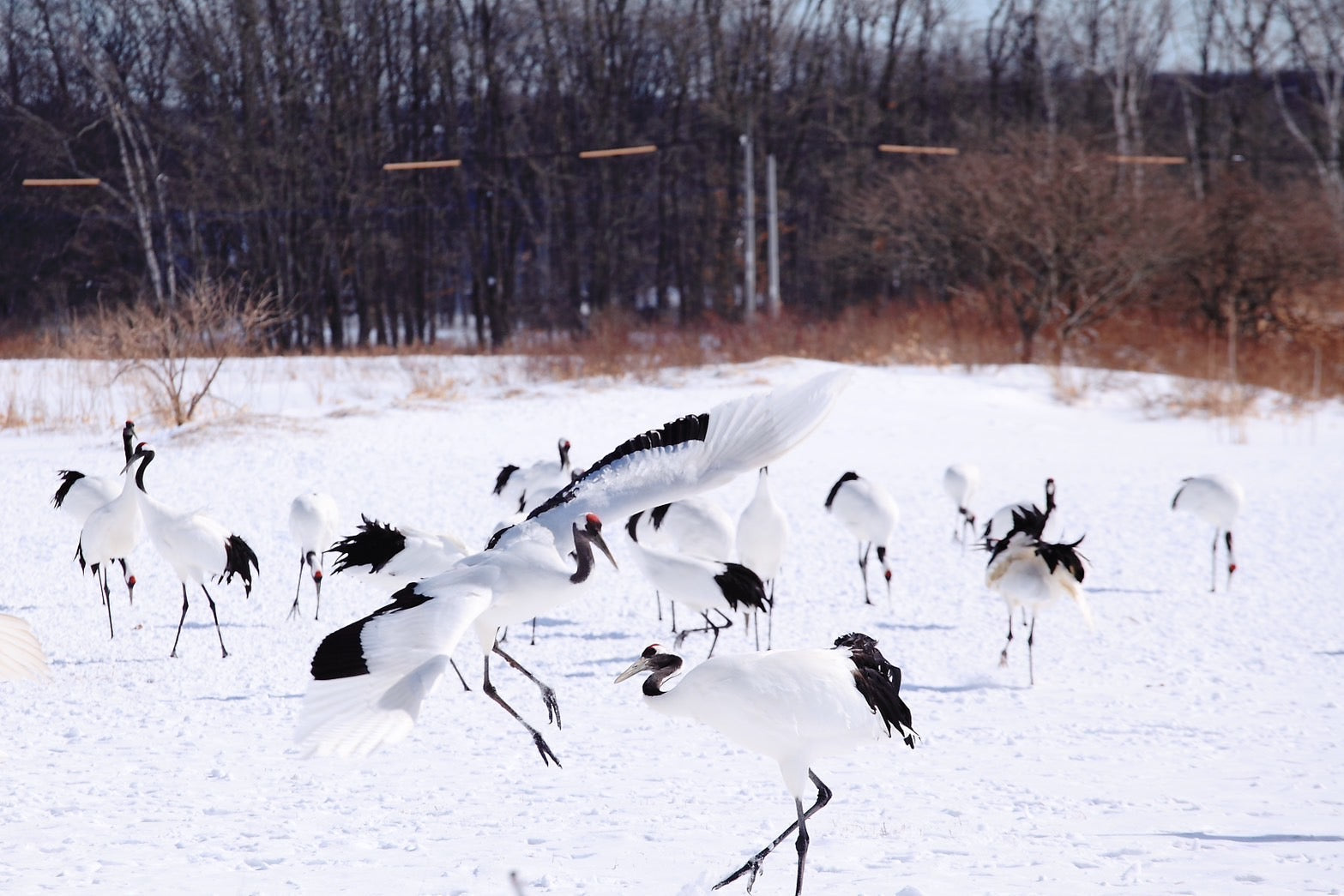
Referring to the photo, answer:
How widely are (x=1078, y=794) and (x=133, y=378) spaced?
13326mm

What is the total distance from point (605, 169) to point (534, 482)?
888 inches

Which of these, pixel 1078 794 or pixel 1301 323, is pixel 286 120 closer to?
pixel 1301 323

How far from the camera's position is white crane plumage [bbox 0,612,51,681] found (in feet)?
A: 12.1

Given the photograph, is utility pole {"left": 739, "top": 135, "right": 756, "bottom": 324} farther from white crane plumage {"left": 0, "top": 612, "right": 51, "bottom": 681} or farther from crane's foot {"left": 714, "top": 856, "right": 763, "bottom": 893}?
white crane plumage {"left": 0, "top": 612, "right": 51, "bottom": 681}

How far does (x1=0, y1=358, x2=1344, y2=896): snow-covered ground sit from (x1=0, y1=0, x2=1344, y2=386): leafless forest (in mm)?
9336

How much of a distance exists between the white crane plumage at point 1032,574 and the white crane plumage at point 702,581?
138 centimetres

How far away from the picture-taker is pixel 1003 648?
7906mm

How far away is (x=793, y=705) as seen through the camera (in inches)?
162

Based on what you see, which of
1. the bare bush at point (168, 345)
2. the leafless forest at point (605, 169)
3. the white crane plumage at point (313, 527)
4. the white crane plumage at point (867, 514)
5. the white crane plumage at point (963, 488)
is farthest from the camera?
the leafless forest at point (605, 169)

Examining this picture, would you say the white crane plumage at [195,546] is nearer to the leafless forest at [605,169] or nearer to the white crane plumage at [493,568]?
the white crane plumage at [493,568]

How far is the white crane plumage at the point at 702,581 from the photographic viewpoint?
730cm

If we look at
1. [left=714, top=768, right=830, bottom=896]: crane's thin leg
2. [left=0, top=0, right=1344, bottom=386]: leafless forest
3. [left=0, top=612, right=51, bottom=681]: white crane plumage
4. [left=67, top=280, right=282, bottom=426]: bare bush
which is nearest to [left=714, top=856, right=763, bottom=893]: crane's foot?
[left=714, top=768, right=830, bottom=896]: crane's thin leg

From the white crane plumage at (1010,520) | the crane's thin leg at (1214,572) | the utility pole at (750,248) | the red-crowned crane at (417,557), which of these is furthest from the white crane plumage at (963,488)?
the utility pole at (750,248)

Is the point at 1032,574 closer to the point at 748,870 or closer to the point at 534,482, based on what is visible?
the point at 748,870
